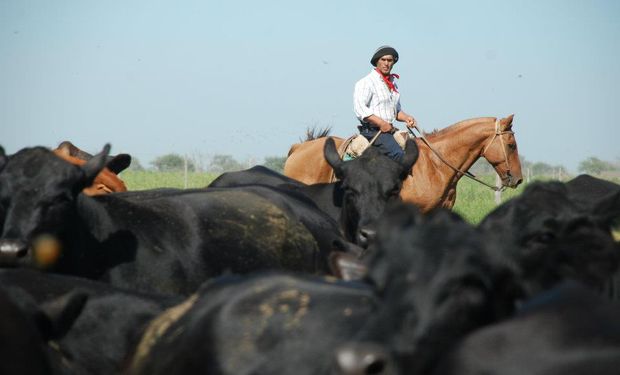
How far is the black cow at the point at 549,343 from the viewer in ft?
11.2

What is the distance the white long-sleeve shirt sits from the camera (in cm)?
1507

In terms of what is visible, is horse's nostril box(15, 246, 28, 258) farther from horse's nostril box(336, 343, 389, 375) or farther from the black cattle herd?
horse's nostril box(336, 343, 389, 375)

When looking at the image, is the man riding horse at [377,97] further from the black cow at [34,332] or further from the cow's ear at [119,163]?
the black cow at [34,332]

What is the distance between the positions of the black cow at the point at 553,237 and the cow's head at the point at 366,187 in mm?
4330

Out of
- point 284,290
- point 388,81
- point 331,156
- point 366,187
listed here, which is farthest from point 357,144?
point 284,290

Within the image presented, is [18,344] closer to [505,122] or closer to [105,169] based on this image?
[105,169]

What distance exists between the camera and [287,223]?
368 inches

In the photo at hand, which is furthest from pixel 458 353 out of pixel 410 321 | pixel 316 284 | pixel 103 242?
pixel 103 242

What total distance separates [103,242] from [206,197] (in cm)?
131

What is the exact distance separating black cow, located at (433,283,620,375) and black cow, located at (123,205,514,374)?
155 millimetres

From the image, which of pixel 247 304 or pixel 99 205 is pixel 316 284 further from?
pixel 99 205

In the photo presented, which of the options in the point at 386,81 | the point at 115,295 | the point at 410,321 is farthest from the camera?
the point at 386,81

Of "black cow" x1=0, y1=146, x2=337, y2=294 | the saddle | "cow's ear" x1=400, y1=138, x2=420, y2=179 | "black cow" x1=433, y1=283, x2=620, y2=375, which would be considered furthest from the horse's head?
"black cow" x1=433, y1=283, x2=620, y2=375

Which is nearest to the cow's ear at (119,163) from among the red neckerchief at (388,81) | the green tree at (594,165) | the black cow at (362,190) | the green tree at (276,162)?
the black cow at (362,190)
